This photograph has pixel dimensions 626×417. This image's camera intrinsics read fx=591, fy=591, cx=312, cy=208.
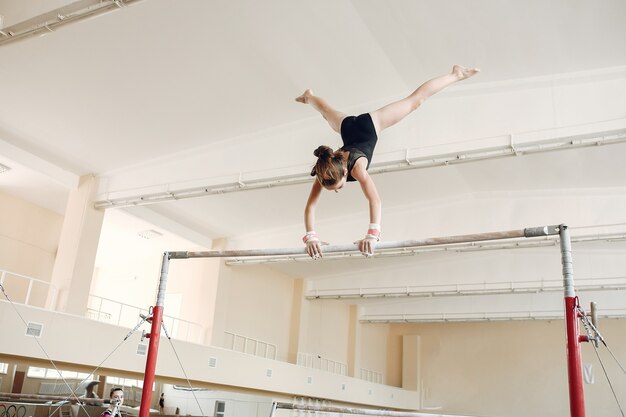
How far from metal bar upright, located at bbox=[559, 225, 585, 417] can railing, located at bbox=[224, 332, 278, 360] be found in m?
13.0

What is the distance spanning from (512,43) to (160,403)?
14.3m

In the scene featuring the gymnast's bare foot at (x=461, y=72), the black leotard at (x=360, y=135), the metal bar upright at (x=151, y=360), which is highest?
the gymnast's bare foot at (x=461, y=72)

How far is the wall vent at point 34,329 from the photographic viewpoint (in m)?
10.4

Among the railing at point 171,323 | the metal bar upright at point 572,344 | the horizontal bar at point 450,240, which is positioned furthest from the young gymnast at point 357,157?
the railing at point 171,323

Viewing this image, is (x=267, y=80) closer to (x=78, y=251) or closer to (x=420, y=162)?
(x=420, y=162)

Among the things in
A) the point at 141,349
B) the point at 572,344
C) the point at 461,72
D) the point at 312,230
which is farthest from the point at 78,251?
the point at 572,344

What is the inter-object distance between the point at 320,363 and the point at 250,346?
11.3ft

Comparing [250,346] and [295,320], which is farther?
[295,320]

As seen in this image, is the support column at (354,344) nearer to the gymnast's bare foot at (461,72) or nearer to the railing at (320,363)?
the railing at (320,363)

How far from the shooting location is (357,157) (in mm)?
4809

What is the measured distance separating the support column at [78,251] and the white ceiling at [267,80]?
56cm

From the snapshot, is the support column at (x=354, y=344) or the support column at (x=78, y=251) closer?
the support column at (x=78, y=251)

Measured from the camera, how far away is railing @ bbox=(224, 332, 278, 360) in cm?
1753

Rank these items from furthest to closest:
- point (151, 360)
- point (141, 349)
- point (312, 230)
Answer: point (141, 349) < point (151, 360) < point (312, 230)
